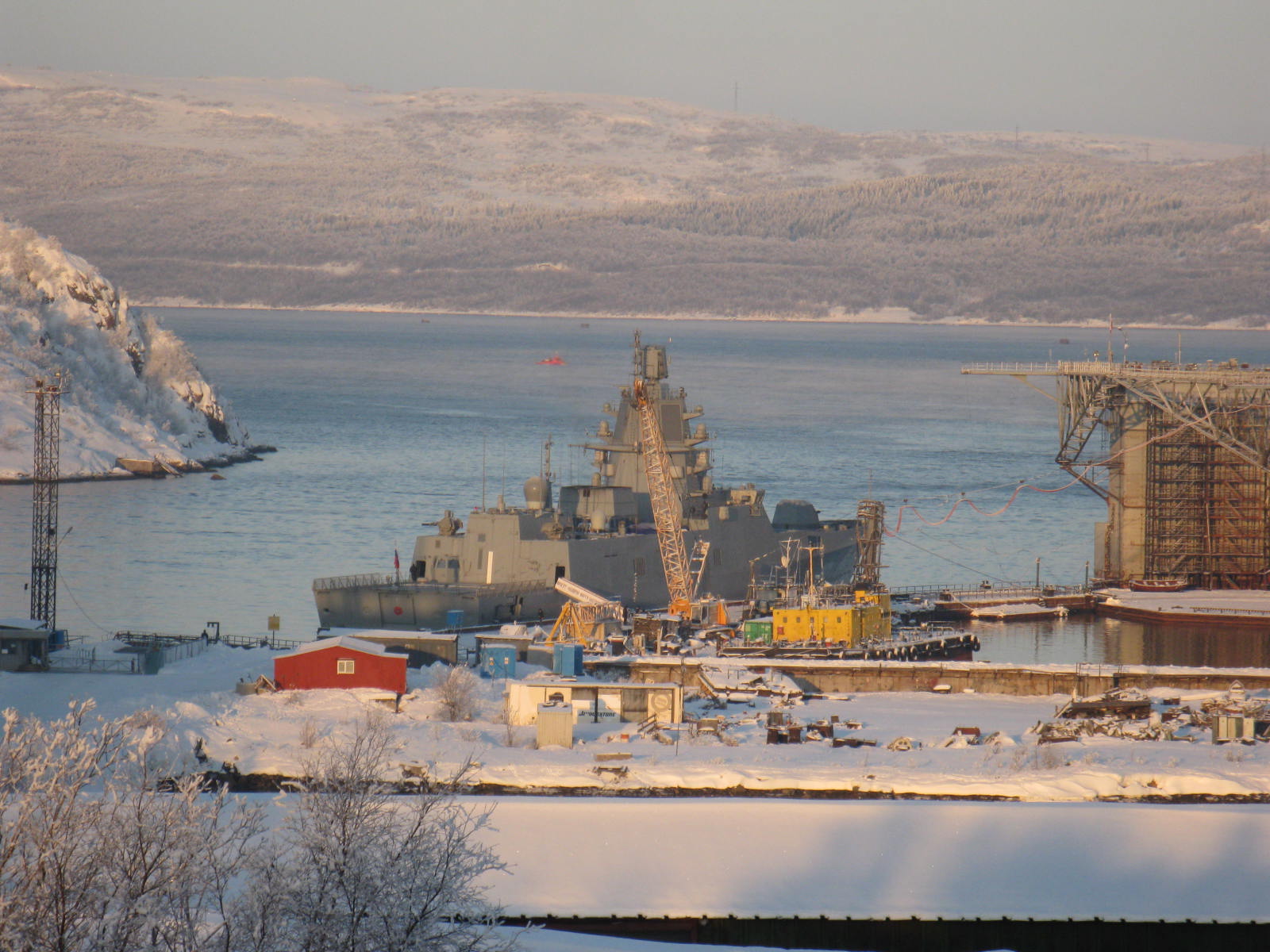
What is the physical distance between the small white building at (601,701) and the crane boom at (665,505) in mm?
13744

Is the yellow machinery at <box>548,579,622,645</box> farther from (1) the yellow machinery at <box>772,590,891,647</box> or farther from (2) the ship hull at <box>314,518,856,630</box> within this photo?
(1) the yellow machinery at <box>772,590,891,647</box>

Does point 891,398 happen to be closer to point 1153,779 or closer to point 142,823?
point 1153,779

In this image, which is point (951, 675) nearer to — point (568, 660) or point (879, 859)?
point (568, 660)

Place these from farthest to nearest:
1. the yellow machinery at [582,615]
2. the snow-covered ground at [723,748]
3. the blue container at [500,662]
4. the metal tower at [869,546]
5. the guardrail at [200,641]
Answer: the metal tower at [869,546], the yellow machinery at [582,615], the guardrail at [200,641], the blue container at [500,662], the snow-covered ground at [723,748]

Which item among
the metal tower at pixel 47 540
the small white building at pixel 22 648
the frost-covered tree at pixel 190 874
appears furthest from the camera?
the metal tower at pixel 47 540

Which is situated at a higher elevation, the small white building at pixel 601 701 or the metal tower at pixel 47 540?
the metal tower at pixel 47 540

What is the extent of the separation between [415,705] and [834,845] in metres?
9.71

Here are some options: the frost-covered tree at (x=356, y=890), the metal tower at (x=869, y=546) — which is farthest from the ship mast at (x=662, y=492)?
the frost-covered tree at (x=356, y=890)

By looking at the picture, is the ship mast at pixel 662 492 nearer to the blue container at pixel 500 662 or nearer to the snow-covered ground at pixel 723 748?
the blue container at pixel 500 662

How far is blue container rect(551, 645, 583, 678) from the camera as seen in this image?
3375 cm

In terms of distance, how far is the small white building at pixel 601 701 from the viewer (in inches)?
1114

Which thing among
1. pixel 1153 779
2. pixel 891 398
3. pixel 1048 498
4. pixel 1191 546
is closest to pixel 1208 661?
pixel 1191 546

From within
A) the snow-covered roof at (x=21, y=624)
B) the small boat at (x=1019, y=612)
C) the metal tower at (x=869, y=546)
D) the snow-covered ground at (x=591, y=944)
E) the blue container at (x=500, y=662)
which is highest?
the metal tower at (x=869, y=546)

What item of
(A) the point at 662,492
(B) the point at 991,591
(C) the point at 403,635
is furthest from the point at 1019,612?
(C) the point at 403,635
